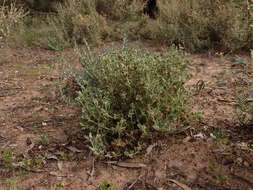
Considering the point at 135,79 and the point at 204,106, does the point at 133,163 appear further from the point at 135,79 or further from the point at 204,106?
the point at 204,106

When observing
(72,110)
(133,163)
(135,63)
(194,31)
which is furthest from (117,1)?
(133,163)

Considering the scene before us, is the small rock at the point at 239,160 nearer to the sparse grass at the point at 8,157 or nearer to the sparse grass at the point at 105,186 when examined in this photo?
the sparse grass at the point at 105,186

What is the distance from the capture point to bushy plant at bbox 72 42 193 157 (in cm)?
240

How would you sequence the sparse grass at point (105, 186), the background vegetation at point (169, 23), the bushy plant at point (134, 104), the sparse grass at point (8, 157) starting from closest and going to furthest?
the sparse grass at point (105, 186) < the bushy plant at point (134, 104) < the sparse grass at point (8, 157) < the background vegetation at point (169, 23)

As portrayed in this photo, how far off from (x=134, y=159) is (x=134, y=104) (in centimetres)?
41

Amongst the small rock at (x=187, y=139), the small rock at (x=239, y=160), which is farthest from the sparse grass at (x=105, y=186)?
the small rock at (x=239, y=160)

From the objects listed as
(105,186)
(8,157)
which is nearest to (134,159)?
(105,186)

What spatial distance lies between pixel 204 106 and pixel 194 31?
2221 millimetres

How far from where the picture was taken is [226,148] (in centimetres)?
244

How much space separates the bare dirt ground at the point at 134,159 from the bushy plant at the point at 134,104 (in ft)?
0.44

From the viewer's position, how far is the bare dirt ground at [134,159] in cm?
225

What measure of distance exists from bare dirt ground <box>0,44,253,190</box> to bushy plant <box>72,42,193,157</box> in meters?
0.13

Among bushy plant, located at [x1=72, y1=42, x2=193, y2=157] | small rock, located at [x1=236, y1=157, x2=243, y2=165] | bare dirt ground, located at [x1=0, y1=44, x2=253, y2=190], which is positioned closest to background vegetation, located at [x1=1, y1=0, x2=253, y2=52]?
bare dirt ground, located at [x1=0, y1=44, x2=253, y2=190]

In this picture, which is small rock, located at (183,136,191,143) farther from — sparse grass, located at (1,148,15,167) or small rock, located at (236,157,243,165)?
sparse grass, located at (1,148,15,167)
